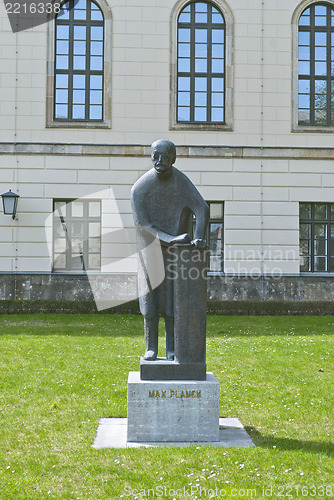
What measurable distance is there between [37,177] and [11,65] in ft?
13.3

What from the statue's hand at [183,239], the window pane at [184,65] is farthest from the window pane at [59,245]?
the statue's hand at [183,239]

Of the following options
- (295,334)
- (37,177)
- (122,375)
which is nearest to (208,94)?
(37,177)

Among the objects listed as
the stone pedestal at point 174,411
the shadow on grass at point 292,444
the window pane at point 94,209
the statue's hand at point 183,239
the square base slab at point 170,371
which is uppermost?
the window pane at point 94,209

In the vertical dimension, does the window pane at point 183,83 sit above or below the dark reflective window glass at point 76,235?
above

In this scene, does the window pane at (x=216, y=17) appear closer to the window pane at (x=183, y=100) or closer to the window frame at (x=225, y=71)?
the window frame at (x=225, y=71)

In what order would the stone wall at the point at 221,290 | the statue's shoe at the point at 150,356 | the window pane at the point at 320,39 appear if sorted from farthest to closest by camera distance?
the window pane at the point at 320,39
the stone wall at the point at 221,290
the statue's shoe at the point at 150,356

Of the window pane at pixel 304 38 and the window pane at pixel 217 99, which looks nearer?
the window pane at pixel 217 99

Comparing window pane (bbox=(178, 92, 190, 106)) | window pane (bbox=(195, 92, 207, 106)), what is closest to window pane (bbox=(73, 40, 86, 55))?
window pane (bbox=(178, 92, 190, 106))

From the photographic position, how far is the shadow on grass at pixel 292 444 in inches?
263

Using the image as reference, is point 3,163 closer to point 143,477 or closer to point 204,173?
point 204,173

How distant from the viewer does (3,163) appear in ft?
73.3

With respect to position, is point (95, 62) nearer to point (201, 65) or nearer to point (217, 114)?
point (201, 65)

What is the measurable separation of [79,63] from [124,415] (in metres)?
17.2

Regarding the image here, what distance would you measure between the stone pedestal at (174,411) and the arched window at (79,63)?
1701 cm
